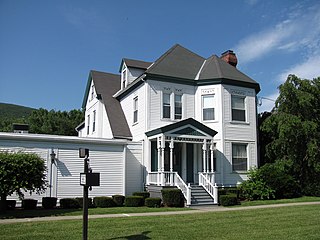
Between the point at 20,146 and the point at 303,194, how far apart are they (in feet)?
56.5

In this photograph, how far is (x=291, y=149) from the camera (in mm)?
21969

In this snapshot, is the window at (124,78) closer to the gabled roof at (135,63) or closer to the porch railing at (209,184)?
the gabled roof at (135,63)

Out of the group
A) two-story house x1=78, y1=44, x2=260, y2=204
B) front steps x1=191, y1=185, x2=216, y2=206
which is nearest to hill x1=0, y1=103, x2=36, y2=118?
two-story house x1=78, y1=44, x2=260, y2=204

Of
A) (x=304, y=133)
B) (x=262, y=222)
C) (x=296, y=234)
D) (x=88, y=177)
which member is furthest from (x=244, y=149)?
(x=88, y=177)

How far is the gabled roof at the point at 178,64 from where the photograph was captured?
21.8m

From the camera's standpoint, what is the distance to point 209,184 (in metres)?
18.7

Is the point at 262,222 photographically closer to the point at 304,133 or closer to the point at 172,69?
the point at 304,133

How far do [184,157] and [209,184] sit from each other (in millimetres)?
2807

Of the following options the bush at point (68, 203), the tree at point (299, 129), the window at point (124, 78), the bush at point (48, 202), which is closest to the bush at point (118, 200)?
the bush at point (68, 203)

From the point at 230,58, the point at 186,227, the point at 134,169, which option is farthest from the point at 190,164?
the point at 186,227

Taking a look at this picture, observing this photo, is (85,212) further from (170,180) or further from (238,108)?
(238,108)

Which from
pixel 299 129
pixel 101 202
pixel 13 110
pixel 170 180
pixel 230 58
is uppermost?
pixel 13 110

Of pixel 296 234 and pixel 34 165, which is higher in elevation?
pixel 34 165

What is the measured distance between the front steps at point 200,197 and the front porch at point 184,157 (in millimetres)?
173
